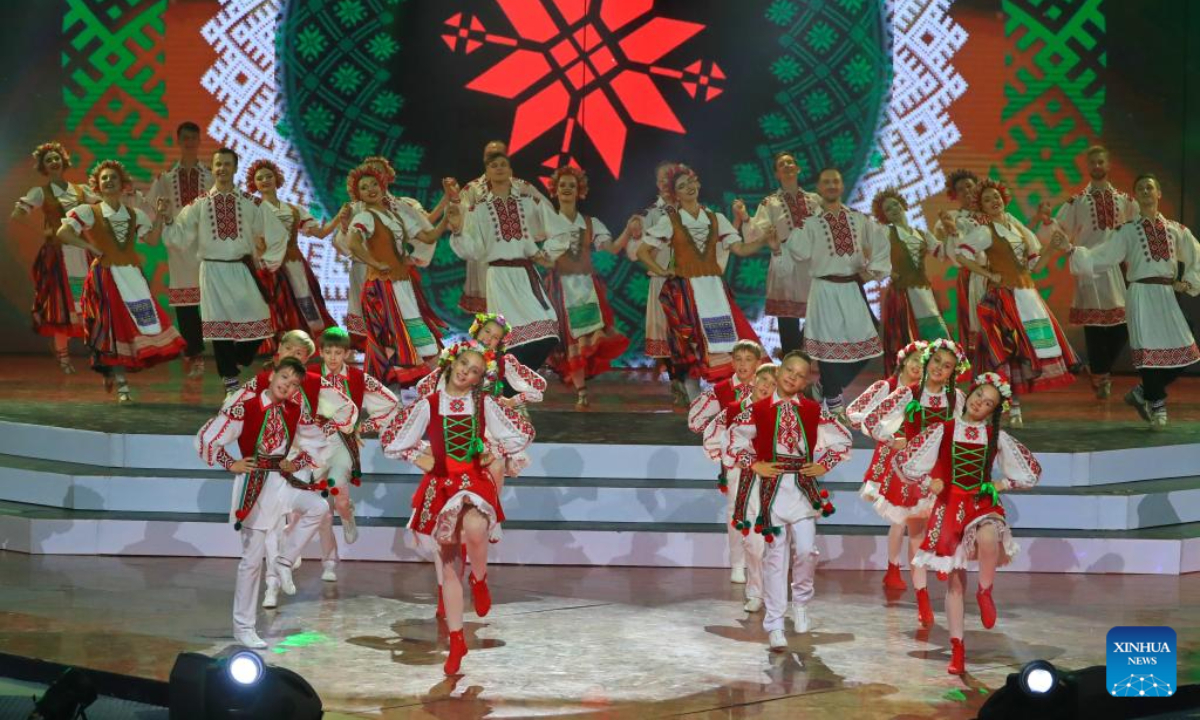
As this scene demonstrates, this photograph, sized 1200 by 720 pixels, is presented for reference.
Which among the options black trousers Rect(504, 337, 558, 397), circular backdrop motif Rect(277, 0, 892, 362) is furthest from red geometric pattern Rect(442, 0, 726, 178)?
black trousers Rect(504, 337, 558, 397)

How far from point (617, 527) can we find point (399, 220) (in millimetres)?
2415

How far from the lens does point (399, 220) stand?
9.13 m

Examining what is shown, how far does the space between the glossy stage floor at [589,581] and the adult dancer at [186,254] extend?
1.21 metres

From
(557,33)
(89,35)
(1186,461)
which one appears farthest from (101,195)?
(1186,461)

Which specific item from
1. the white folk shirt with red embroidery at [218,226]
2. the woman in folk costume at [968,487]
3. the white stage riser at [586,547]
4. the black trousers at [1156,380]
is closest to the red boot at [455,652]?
the woman in folk costume at [968,487]

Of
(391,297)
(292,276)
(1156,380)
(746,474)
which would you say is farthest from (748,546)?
(292,276)

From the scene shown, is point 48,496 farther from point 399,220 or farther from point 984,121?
point 984,121

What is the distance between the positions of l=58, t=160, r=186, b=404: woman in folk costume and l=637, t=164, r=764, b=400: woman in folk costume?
2.86 meters

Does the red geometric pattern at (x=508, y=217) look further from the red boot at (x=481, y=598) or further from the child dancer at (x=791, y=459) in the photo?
the red boot at (x=481, y=598)

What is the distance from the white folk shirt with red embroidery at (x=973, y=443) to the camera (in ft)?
19.6

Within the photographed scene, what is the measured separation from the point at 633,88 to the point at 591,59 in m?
0.36

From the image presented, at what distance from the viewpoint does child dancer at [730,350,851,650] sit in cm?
624

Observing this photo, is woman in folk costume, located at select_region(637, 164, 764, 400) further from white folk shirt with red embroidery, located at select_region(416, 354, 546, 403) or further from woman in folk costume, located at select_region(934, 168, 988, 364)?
white folk shirt with red embroidery, located at select_region(416, 354, 546, 403)

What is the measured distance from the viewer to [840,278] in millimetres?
9219
